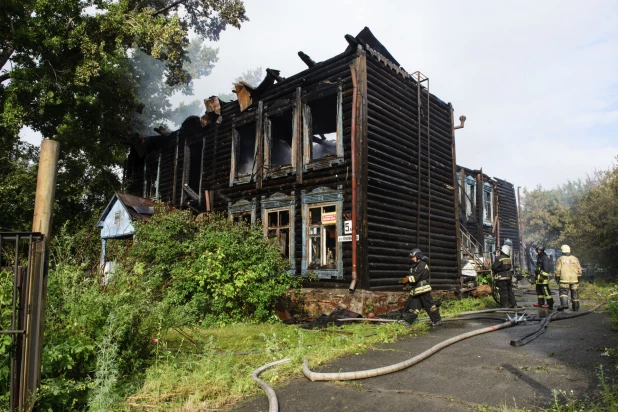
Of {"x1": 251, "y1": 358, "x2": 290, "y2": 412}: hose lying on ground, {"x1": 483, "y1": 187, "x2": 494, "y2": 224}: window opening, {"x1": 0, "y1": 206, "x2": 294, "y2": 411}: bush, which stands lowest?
{"x1": 251, "y1": 358, "x2": 290, "y2": 412}: hose lying on ground

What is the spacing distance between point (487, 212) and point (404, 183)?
1545 cm

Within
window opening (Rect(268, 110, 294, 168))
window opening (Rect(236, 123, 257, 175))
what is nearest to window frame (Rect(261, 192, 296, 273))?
window opening (Rect(268, 110, 294, 168))

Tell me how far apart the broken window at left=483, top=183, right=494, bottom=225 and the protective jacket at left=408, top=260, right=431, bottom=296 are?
62.8ft

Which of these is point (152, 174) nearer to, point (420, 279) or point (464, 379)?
point (420, 279)

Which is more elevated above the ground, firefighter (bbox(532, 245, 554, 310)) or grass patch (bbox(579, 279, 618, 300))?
firefighter (bbox(532, 245, 554, 310))

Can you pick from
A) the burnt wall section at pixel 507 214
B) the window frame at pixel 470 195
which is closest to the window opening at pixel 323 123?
the window frame at pixel 470 195

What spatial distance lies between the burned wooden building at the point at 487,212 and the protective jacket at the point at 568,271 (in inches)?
375

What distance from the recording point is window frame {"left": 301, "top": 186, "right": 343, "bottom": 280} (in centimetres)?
1195

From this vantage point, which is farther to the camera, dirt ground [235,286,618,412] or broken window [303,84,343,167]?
broken window [303,84,343,167]

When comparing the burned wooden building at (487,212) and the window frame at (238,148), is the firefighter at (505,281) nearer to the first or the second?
the window frame at (238,148)

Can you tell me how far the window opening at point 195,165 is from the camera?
19.1 metres

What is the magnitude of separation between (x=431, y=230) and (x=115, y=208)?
12627 millimetres

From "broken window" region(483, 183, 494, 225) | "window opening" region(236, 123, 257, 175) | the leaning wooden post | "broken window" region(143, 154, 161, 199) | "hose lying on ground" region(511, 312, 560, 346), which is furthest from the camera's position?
"broken window" region(483, 183, 494, 225)

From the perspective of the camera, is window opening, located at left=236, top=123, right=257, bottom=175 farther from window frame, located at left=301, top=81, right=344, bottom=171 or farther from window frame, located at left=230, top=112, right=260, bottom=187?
window frame, located at left=301, top=81, right=344, bottom=171
